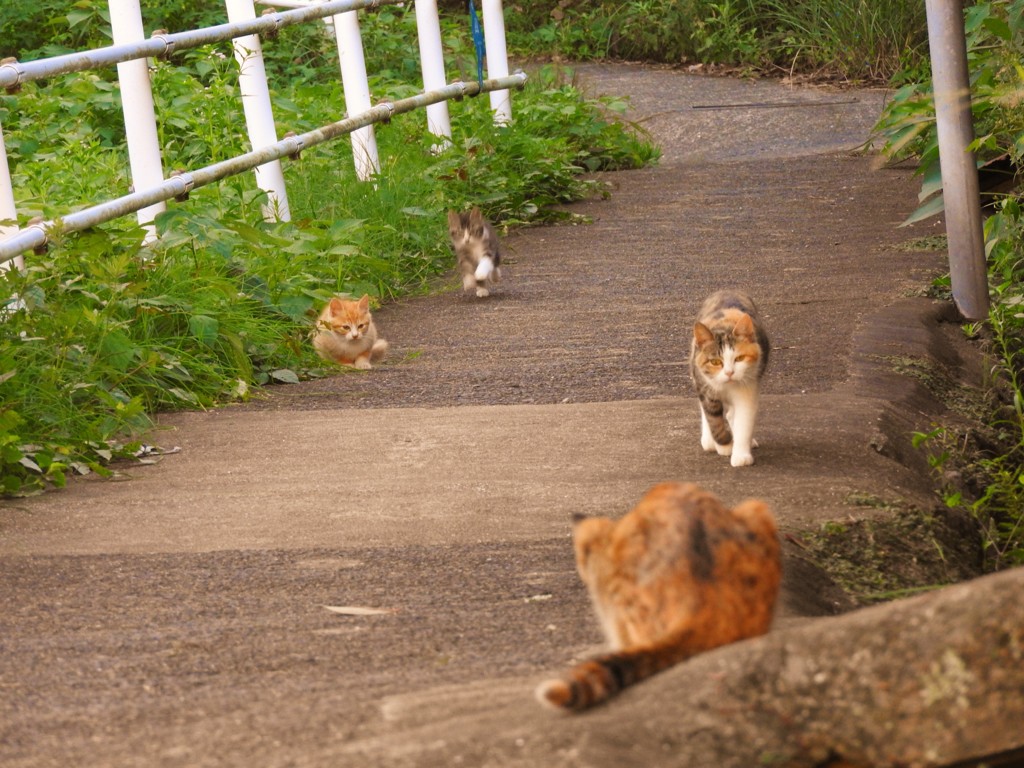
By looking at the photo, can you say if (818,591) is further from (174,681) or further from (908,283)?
(908,283)

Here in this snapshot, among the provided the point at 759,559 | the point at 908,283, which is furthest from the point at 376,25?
the point at 759,559

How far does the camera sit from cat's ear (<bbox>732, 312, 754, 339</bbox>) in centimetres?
451

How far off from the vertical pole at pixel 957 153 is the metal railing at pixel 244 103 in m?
3.07

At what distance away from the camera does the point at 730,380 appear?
177 inches

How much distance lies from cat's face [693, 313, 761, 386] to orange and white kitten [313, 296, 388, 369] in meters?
1.96

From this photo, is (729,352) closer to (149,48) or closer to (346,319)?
(346,319)

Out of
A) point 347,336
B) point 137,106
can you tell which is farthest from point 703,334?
point 137,106

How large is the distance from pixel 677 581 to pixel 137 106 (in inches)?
173

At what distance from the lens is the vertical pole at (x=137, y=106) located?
240 inches

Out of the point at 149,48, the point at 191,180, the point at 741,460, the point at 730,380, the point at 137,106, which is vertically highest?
→ the point at 149,48

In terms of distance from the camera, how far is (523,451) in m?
4.72

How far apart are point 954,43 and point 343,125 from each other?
10.8 ft

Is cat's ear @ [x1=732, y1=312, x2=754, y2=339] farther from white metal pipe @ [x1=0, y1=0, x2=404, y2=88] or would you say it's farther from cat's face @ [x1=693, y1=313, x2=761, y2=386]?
white metal pipe @ [x1=0, y1=0, x2=404, y2=88]

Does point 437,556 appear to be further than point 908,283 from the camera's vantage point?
No
